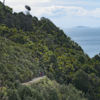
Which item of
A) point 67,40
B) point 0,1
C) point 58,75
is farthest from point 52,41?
point 0,1

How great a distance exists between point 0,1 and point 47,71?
2354 cm

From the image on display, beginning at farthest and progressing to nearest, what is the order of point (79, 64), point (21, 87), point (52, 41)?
point (52, 41) → point (79, 64) → point (21, 87)

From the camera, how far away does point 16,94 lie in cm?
1370

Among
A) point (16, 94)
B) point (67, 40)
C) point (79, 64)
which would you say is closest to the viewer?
point (16, 94)

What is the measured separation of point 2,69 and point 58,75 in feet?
35.8

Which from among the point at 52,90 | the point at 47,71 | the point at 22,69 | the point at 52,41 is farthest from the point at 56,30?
the point at 52,90

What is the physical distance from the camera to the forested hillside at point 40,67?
16059 millimetres

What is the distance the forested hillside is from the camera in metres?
16.1

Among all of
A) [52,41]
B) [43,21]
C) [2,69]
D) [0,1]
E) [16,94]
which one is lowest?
[16,94]

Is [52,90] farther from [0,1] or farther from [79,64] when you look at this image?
[0,1]

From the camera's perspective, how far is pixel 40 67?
81.8 ft

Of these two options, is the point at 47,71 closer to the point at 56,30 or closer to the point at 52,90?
the point at 52,90

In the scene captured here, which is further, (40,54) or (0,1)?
(0,1)

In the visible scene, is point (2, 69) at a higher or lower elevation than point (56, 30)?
lower
